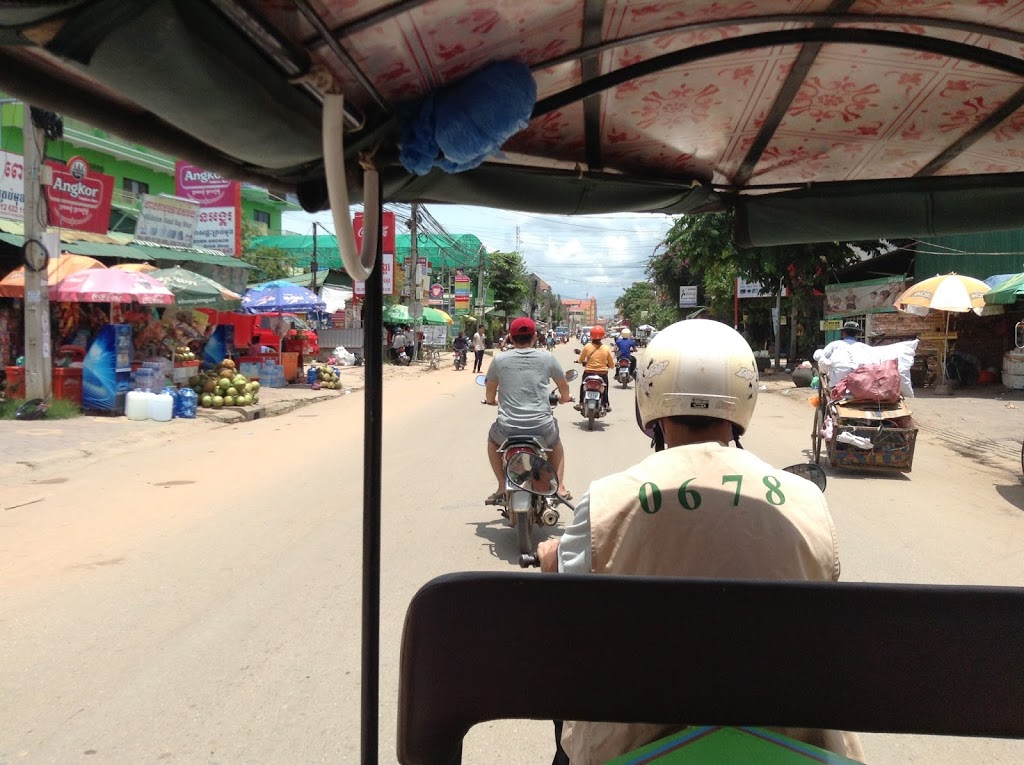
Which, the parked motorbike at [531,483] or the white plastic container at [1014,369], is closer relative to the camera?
the parked motorbike at [531,483]

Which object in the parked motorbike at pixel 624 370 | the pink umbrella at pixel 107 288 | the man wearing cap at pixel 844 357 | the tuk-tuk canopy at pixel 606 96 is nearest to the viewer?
the tuk-tuk canopy at pixel 606 96

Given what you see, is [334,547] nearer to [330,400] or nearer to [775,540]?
[775,540]

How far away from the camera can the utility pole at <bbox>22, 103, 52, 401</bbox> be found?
11.1m

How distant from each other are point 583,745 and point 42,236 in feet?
39.9

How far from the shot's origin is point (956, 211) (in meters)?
3.19

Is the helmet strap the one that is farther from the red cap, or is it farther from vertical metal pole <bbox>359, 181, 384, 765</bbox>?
the red cap

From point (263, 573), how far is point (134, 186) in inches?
1026

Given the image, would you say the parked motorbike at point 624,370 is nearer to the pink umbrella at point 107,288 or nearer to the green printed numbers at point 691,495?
the pink umbrella at point 107,288

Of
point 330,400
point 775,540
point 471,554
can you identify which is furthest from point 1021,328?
point 775,540

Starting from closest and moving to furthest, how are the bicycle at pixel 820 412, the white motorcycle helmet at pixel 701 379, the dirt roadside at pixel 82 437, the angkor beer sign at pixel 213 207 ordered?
the white motorcycle helmet at pixel 701 379
the dirt roadside at pixel 82 437
the bicycle at pixel 820 412
the angkor beer sign at pixel 213 207

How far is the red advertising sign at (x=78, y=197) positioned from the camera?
11820 mm

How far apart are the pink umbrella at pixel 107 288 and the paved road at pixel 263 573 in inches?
110

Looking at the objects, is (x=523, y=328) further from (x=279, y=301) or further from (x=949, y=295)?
(x=279, y=301)

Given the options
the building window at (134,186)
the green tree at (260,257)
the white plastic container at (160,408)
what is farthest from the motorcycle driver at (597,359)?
the green tree at (260,257)
